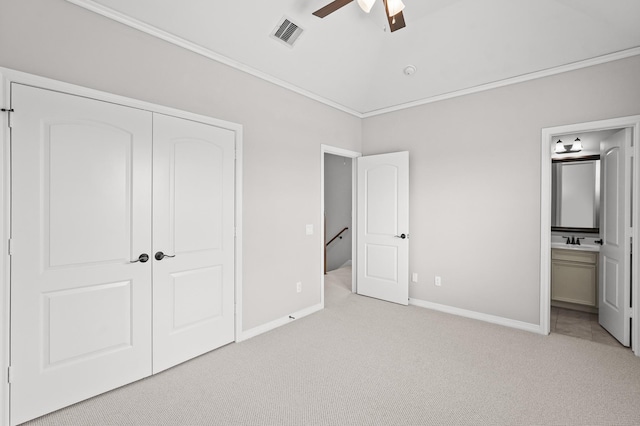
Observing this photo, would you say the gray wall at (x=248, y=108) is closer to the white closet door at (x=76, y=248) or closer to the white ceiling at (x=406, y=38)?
the white ceiling at (x=406, y=38)

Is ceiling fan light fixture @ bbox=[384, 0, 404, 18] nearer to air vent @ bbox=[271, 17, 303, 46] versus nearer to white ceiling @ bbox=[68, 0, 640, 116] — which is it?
white ceiling @ bbox=[68, 0, 640, 116]

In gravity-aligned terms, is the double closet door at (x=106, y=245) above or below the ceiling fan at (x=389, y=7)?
below

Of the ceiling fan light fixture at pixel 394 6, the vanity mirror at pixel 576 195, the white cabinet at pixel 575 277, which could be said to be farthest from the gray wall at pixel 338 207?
the ceiling fan light fixture at pixel 394 6

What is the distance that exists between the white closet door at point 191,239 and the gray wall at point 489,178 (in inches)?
102

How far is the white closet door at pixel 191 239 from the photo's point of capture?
262cm

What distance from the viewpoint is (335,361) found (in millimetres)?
2818

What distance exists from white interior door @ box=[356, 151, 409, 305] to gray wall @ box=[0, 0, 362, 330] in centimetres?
60

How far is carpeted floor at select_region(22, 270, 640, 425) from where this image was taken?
6.84 feet

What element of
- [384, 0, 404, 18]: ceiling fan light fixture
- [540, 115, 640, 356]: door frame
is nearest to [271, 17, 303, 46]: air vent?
[384, 0, 404, 18]: ceiling fan light fixture

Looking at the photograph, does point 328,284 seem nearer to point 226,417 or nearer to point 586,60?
point 226,417

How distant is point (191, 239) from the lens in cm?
281

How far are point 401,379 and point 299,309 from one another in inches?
65.4

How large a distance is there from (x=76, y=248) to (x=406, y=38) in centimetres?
369

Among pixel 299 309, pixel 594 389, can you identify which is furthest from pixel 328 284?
pixel 594 389
